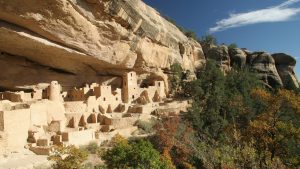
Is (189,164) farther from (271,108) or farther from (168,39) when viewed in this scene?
(168,39)

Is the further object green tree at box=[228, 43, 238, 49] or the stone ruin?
green tree at box=[228, 43, 238, 49]

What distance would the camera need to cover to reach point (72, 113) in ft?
75.2

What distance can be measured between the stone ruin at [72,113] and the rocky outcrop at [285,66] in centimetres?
1899

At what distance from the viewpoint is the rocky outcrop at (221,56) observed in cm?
4479

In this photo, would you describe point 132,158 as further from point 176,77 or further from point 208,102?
point 176,77

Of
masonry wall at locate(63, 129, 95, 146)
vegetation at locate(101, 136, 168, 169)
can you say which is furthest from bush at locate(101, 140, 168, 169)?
masonry wall at locate(63, 129, 95, 146)

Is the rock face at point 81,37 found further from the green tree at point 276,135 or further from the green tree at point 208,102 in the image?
the green tree at point 276,135

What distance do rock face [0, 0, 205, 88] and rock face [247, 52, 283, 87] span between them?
1679cm

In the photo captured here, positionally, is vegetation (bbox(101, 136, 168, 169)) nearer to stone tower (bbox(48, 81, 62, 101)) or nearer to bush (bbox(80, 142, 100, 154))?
bush (bbox(80, 142, 100, 154))

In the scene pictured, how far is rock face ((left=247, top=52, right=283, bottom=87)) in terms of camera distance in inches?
1738

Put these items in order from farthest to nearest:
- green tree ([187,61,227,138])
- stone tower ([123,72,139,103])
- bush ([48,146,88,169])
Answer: stone tower ([123,72,139,103]), green tree ([187,61,227,138]), bush ([48,146,88,169])

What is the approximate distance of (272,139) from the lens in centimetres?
2189

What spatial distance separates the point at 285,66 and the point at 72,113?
3189 centimetres

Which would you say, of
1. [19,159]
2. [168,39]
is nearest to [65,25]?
[19,159]
